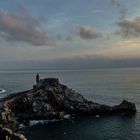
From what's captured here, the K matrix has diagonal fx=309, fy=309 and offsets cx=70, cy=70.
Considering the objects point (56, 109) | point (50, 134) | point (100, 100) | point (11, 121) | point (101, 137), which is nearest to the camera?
point (101, 137)

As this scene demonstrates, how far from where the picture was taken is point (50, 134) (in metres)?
101

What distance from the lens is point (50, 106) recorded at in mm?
122625

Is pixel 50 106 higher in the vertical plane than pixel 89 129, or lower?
higher

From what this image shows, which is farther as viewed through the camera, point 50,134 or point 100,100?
point 100,100

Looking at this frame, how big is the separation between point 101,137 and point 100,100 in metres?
66.8

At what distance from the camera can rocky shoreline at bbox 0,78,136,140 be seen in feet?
384

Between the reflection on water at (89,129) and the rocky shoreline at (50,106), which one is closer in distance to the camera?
the reflection on water at (89,129)

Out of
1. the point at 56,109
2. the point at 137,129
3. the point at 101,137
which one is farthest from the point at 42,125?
the point at 137,129

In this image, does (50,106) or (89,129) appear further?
(50,106)

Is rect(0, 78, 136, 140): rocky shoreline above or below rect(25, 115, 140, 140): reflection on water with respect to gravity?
above

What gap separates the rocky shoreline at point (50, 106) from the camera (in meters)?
117

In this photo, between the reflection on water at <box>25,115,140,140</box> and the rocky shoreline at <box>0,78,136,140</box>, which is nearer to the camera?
the reflection on water at <box>25,115,140,140</box>

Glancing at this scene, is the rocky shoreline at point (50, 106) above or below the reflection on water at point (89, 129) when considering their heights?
above

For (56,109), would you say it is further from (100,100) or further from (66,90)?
(100,100)
